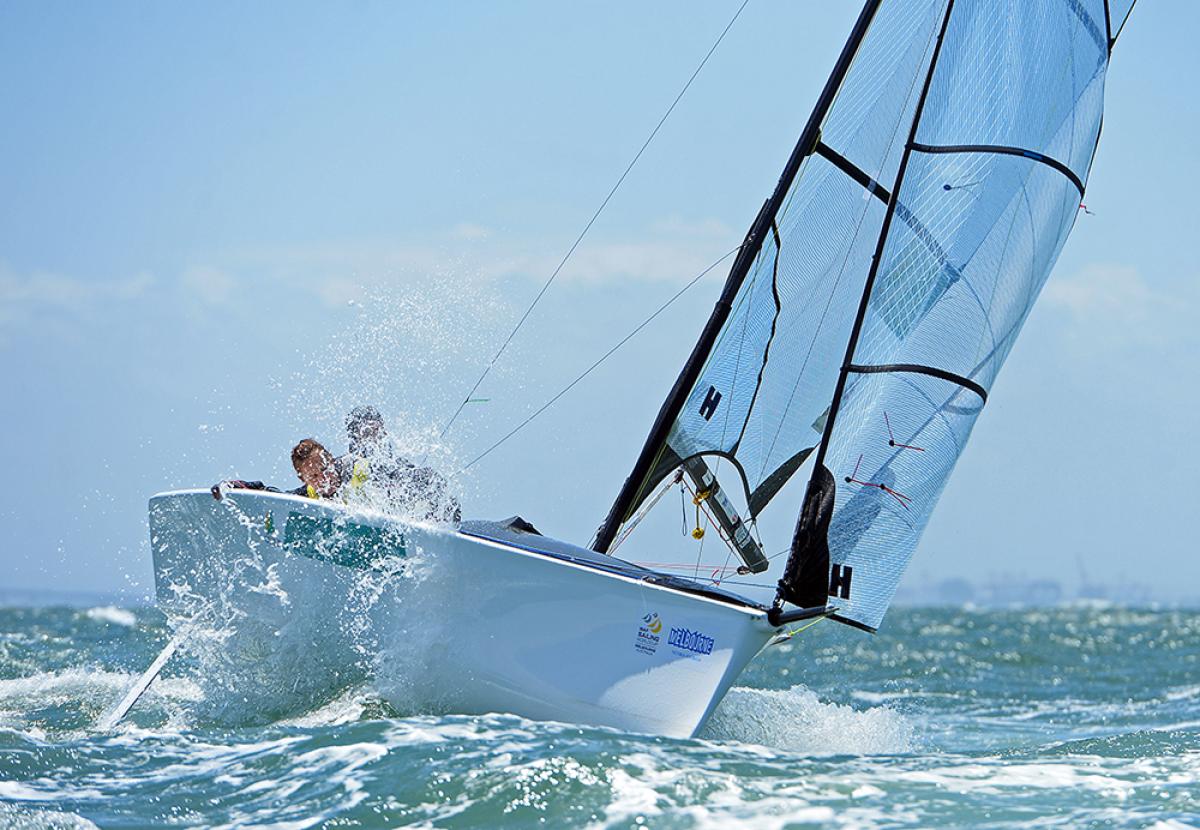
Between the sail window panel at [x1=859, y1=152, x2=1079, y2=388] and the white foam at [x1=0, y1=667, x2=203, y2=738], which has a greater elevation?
the sail window panel at [x1=859, y1=152, x2=1079, y2=388]

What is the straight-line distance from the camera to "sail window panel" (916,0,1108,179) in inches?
255

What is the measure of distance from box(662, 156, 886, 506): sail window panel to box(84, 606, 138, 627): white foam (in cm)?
1478

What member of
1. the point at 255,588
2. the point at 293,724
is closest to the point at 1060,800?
the point at 293,724

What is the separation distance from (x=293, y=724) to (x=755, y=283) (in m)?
3.21

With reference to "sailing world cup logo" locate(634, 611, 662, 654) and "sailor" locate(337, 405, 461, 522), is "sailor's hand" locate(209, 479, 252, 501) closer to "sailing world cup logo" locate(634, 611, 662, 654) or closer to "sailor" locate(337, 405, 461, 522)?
"sailor" locate(337, 405, 461, 522)

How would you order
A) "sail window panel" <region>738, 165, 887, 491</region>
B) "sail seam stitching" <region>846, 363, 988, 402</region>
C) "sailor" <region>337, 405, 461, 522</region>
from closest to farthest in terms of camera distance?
"sailor" <region>337, 405, 461, 522</region> < "sail seam stitching" <region>846, 363, 988, 402</region> < "sail window panel" <region>738, 165, 887, 491</region>

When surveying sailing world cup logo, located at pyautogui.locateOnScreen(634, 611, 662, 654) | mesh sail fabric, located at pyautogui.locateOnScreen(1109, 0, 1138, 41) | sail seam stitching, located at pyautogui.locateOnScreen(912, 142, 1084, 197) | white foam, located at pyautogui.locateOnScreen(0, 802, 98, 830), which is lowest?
white foam, located at pyautogui.locateOnScreen(0, 802, 98, 830)

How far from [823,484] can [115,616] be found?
20.8 metres

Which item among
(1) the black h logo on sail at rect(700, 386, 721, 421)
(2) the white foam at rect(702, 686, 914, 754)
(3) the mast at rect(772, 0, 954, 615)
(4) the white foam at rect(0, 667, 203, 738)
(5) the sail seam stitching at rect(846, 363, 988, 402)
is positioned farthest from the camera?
(1) the black h logo on sail at rect(700, 386, 721, 421)

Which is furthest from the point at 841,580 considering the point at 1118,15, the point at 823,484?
the point at 1118,15

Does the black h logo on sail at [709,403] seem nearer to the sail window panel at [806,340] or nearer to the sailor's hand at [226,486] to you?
the sail window panel at [806,340]

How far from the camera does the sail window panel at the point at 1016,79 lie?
6.48 m

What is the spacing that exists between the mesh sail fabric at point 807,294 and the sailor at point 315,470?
1.67 metres

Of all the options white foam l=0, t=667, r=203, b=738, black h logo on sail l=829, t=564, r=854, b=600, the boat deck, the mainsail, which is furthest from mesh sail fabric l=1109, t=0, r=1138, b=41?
white foam l=0, t=667, r=203, b=738
